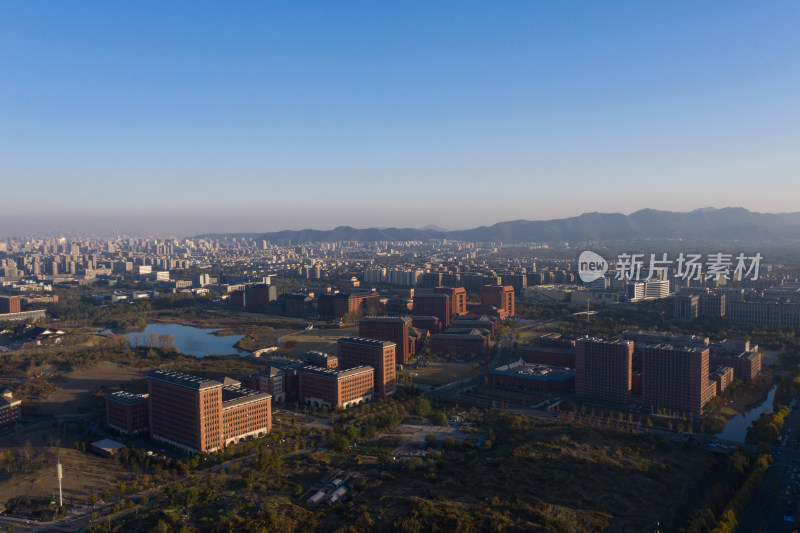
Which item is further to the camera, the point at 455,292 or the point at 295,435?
the point at 455,292

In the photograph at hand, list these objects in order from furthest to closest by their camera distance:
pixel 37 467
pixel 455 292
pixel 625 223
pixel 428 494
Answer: pixel 625 223
pixel 455 292
pixel 37 467
pixel 428 494

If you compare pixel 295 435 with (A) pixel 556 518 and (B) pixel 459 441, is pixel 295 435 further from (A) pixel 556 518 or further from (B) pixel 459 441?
(A) pixel 556 518

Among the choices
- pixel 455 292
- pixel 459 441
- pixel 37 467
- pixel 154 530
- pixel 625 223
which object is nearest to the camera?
pixel 154 530

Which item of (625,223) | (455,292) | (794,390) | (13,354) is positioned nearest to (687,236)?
(625,223)

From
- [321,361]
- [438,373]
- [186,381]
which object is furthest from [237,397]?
[438,373]

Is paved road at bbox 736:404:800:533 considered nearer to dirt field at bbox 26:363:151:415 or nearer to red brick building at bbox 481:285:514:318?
dirt field at bbox 26:363:151:415

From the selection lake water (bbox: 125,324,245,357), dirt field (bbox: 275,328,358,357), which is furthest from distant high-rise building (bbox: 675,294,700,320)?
lake water (bbox: 125,324,245,357)

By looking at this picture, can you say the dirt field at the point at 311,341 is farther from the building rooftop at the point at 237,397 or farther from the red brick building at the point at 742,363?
the red brick building at the point at 742,363
